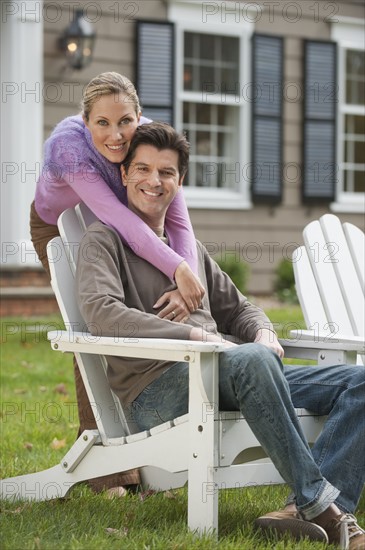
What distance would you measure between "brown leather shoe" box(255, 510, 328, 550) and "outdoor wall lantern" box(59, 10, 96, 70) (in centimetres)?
633

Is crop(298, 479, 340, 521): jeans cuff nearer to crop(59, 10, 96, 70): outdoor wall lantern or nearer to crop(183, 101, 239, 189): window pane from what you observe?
crop(59, 10, 96, 70): outdoor wall lantern

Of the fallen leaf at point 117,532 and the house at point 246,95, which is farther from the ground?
the house at point 246,95

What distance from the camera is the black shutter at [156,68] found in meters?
9.55

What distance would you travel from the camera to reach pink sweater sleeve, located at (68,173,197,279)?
136 inches

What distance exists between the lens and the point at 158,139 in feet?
11.6

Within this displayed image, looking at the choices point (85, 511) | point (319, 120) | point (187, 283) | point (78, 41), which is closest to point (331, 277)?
point (187, 283)

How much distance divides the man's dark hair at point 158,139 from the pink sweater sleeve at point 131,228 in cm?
14

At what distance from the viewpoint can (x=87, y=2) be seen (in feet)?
30.3

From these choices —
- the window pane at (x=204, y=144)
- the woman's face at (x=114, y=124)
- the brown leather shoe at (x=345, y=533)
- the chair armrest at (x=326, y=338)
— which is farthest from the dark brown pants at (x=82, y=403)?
the window pane at (x=204, y=144)

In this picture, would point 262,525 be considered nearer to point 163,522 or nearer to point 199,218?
point 163,522

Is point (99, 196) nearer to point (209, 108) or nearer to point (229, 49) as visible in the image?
point (209, 108)

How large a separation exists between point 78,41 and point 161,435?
20.4 feet

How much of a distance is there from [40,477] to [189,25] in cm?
695

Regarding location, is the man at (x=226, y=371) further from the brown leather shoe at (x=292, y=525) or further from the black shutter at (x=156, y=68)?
the black shutter at (x=156, y=68)
